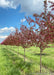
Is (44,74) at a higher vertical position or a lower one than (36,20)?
lower

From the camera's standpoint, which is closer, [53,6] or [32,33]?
[53,6]

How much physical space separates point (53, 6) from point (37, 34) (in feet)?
9.72

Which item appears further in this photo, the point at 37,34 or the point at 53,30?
the point at 37,34

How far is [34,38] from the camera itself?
6.83 metres

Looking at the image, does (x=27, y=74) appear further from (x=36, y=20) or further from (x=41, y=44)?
(x=36, y=20)

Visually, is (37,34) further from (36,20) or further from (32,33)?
(36,20)

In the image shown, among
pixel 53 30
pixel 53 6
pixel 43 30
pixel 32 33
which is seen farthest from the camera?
pixel 32 33

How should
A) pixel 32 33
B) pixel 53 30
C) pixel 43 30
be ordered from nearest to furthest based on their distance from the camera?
pixel 53 30 → pixel 43 30 → pixel 32 33

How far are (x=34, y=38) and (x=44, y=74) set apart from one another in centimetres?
237

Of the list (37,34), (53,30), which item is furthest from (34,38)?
(53,30)

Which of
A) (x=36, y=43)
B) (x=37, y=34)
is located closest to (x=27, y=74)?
(x=36, y=43)

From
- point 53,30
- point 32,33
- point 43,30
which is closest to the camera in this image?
point 53,30

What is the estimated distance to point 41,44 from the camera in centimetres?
683

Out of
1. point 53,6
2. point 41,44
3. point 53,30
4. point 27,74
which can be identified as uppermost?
point 53,6
